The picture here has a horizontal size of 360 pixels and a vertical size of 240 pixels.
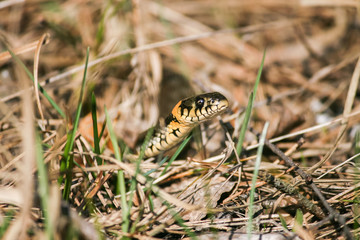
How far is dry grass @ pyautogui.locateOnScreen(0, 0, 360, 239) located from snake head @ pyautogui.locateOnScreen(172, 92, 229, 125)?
215mm

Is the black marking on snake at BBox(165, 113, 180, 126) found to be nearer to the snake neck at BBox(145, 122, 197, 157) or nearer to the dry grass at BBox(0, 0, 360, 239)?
the snake neck at BBox(145, 122, 197, 157)

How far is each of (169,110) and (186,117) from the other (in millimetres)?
942

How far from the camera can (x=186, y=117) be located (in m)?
2.43

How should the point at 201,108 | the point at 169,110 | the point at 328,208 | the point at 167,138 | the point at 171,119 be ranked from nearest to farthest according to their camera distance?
the point at 328,208 → the point at 201,108 → the point at 167,138 → the point at 171,119 → the point at 169,110

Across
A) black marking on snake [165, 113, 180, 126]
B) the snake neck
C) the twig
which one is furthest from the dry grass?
black marking on snake [165, 113, 180, 126]

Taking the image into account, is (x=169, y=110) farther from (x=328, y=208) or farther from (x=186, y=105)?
(x=328, y=208)

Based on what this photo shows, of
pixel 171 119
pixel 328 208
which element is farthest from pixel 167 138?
pixel 328 208

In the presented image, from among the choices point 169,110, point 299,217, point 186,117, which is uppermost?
point 169,110

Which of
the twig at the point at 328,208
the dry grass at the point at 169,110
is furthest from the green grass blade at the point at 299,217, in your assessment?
the twig at the point at 328,208

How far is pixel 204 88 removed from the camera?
120 inches

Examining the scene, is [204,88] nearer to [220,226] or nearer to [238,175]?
[238,175]

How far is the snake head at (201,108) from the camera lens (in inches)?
90.4

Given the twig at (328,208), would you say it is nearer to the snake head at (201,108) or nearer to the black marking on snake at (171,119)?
the snake head at (201,108)

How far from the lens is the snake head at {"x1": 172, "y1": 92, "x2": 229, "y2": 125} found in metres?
2.30
